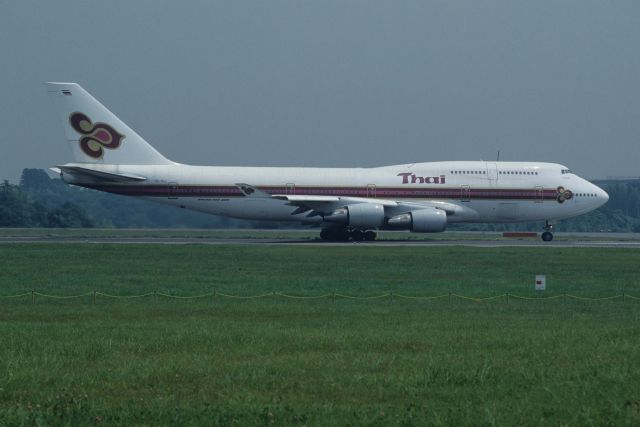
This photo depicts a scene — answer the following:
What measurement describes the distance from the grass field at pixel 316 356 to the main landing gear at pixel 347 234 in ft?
93.3

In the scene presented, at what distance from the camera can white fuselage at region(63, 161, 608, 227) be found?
201 feet

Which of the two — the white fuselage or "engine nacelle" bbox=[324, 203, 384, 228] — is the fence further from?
the white fuselage

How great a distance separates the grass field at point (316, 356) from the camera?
1247cm

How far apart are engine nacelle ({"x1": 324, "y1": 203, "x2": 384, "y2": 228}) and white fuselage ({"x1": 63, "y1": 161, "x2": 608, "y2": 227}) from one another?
88.5 inches

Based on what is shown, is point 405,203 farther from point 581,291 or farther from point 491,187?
point 581,291

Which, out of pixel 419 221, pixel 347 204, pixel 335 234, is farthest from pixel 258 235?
pixel 419 221

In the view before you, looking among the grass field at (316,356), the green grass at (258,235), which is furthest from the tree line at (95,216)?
the grass field at (316,356)

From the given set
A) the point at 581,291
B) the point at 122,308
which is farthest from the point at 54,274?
the point at 581,291

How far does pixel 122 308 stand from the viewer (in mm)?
25859

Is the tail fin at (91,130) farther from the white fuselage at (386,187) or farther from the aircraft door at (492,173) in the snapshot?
the aircraft door at (492,173)

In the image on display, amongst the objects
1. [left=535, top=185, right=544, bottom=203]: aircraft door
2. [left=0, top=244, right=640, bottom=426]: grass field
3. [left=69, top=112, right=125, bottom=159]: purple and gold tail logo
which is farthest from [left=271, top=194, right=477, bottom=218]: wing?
[left=0, top=244, right=640, bottom=426]: grass field

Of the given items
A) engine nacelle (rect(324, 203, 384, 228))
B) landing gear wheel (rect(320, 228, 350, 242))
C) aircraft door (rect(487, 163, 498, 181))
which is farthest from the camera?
aircraft door (rect(487, 163, 498, 181))

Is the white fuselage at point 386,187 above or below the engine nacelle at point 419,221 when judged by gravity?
above

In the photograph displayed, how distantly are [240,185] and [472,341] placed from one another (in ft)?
145
